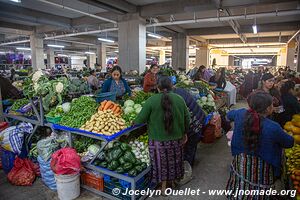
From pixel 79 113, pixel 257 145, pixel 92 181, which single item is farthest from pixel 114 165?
pixel 257 145

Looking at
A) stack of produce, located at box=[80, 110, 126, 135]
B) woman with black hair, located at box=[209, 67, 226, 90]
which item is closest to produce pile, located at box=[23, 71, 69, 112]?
stack of produce, located at box=[80, 110, 126, 135]

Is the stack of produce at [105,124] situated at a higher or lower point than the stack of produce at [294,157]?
higher

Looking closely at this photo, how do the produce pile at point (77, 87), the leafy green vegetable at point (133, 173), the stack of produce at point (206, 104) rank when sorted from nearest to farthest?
the leafy green vegetable at point (133, 173) < the produce pile at point (77, 87) < the stack of produce at point (206, 104)

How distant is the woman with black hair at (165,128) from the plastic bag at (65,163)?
94cm

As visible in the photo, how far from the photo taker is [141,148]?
3297 millimetres

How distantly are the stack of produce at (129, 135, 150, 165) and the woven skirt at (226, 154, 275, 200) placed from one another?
131 cm

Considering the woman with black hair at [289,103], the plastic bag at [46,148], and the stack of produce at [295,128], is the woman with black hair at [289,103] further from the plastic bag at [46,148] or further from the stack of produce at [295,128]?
the plastic bag at [46,148]

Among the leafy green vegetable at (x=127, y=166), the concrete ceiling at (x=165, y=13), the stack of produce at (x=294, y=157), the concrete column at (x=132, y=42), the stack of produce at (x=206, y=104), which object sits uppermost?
the concrete ceiling at (x=165, y=13)

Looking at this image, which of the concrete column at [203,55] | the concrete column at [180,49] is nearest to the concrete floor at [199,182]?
the concrete column at [180,49]

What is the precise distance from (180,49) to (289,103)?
39.8ft

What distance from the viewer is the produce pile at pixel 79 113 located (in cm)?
321

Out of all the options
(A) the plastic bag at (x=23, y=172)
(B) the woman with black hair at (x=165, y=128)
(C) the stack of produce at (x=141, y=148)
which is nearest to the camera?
(B) the woman with black hair at (x=165, y=128)

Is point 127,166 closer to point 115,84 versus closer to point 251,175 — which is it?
point 251,175

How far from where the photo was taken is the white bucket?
2861mm
